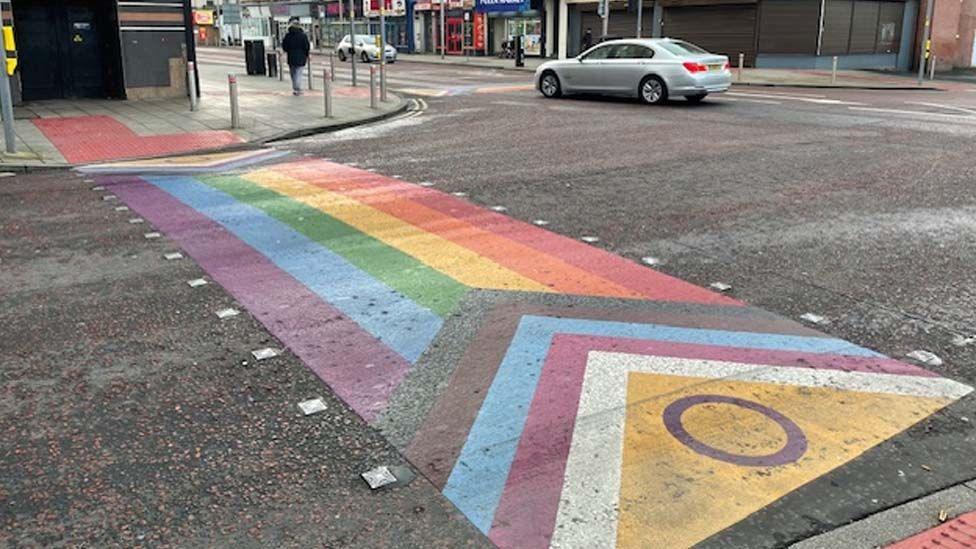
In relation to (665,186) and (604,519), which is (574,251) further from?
(604,519)

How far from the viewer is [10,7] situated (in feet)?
55.9

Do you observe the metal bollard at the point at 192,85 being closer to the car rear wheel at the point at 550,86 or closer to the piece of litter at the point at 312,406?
the car rear wheel at the point at 550,86

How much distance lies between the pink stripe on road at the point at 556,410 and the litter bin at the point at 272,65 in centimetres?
2585

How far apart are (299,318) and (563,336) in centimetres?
181

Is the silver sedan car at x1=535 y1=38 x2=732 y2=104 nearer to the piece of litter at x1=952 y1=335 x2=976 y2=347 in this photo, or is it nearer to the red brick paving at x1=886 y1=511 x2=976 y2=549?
the piece of litter at x1=952 y1=335 x2=976 y2=347

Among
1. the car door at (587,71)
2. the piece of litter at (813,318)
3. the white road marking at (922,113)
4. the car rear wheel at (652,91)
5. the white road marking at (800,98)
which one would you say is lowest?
the piece of litter at (813,318)

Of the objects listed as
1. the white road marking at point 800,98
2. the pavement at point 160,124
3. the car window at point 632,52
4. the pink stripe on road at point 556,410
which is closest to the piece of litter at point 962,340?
the pink stripe on road at point 556,410

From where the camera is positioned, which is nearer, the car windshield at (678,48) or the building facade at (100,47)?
the building facade at (100,47)

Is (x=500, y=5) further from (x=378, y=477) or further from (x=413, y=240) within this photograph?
(x=378, y=477)

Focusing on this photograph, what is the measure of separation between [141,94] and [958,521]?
19688 millimetres

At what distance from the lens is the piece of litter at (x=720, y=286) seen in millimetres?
6426

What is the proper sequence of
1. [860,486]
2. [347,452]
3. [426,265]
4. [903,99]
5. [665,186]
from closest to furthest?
[860,486], [347,452], [426,265], [665,186], [903,99]

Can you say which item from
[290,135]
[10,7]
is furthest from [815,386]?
[10,7]

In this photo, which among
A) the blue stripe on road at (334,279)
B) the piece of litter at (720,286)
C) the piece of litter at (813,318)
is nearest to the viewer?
the blue stripe on road at (334,279)
